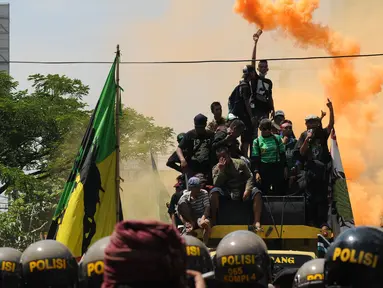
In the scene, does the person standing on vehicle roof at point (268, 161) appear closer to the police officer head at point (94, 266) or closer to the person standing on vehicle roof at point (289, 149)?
the person standing on vehicle roof at point (289, 149)

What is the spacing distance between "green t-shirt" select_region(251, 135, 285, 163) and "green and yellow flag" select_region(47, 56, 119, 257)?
1798mm

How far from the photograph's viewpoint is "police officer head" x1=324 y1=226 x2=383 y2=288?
17.3 feet

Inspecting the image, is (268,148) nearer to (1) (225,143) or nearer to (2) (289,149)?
(1) (225,143)

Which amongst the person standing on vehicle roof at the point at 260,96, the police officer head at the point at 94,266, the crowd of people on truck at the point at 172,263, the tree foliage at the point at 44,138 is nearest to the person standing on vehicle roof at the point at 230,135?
the person standing on vehicle roof at the point at 260,96

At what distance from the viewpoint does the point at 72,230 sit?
35.3ft

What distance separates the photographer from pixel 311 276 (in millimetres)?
6512

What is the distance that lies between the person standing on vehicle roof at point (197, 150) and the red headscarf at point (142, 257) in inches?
320

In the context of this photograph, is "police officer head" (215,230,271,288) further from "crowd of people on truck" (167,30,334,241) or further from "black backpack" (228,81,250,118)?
"black backpack" (228,81,250,118)

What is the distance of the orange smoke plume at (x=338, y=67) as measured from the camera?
72.2 feet

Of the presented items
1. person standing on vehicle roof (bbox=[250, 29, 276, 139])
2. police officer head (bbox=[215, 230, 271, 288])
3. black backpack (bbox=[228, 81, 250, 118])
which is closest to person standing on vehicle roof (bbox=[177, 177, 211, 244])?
black backpack (bbox=[228, 81, 250, 118])

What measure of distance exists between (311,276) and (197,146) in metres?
5.50

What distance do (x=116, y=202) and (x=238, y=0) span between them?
10952 mm

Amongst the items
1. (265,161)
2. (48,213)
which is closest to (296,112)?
(48,213)

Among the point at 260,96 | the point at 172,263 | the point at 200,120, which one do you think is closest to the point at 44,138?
the point at 260,96
